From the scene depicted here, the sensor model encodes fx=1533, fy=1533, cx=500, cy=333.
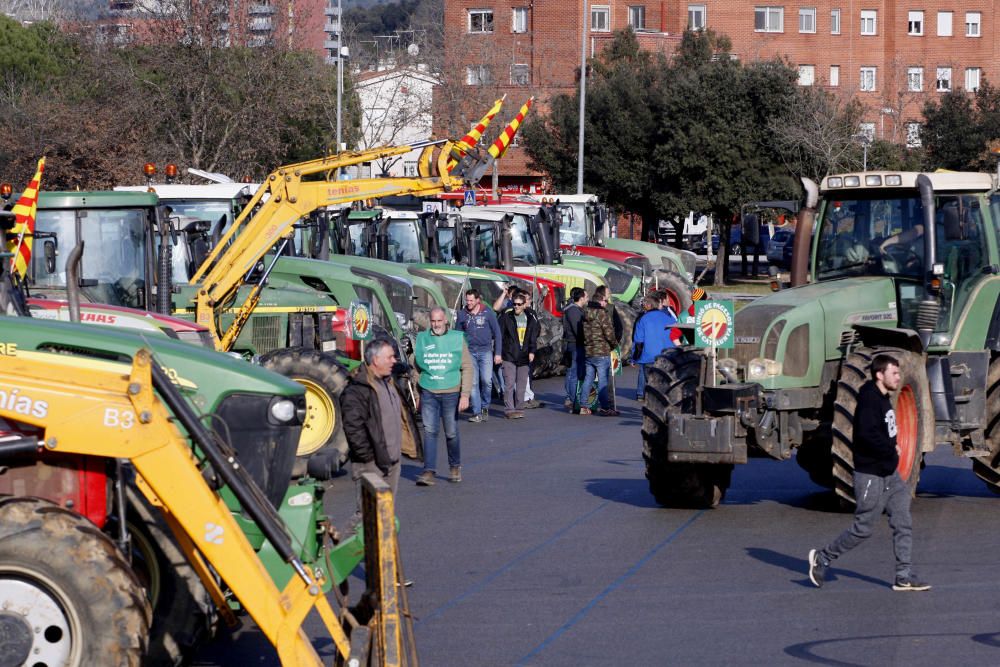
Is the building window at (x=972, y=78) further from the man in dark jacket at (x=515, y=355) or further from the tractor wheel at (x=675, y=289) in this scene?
the man in dark jacket at (x=515, y=355)

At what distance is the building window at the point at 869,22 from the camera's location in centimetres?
7544

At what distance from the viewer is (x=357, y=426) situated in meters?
11.0

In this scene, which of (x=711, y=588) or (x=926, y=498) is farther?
(x=926, y=498)

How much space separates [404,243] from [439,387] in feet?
41.0

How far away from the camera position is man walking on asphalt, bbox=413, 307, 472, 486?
588 inches

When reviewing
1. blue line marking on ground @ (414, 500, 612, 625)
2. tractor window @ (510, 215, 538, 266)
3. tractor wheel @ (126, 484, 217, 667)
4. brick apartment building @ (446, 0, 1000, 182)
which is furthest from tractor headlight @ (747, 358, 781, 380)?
brick apartment building @ (446, 0, 1000, 182)

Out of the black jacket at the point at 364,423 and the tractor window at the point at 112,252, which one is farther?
the tractor window at the point at 112,252

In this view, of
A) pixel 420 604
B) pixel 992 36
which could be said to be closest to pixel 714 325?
pixel 420 604

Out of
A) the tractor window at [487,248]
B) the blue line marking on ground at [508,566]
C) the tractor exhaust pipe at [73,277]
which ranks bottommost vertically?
the blue line marking on ground at [508,566]

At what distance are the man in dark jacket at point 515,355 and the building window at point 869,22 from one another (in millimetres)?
58164

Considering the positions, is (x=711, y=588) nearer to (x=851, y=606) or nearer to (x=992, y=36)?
(x=851, y=606)

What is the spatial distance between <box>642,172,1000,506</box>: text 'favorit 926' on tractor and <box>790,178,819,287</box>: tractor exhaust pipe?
0.05 feet

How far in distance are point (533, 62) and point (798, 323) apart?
60.1m

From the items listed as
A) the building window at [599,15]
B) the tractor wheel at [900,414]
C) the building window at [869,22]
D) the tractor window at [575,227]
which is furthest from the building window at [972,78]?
the tractor wheel at [900,414]
